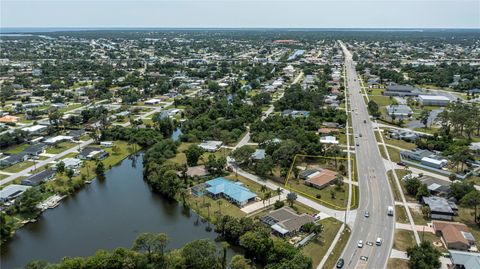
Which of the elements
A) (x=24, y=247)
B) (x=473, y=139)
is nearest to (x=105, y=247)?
(x=24, y=247)

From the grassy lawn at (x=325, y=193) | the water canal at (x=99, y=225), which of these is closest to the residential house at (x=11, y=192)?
the water canal at (x=99, y=225)

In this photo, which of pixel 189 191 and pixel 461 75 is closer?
pixel 189 191

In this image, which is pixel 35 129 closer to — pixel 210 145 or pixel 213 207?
pixel 210 145

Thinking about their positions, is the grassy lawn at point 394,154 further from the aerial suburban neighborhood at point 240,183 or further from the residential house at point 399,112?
the residential house at point 399,112

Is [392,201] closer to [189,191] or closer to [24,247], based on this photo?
[189,191]

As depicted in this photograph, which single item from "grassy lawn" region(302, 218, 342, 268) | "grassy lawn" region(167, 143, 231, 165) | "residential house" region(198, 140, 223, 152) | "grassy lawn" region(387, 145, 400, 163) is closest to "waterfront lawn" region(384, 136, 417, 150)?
Answer: "grassy lawn" region(387, 145, 400, 163)

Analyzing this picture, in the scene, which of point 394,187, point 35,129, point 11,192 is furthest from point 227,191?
point 35,129

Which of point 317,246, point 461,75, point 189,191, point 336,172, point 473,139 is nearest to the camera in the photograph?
point 317,246
